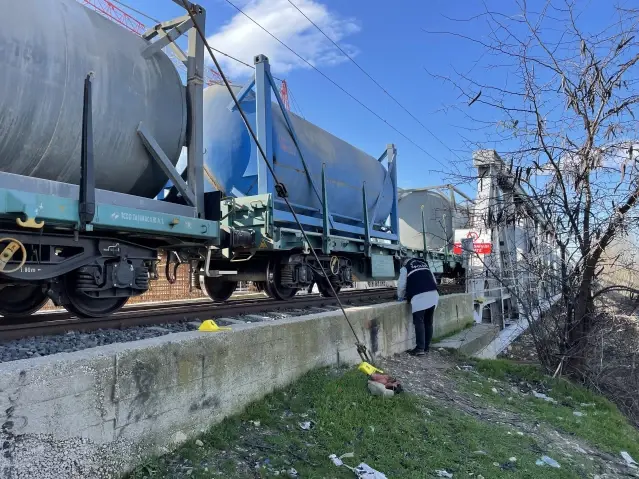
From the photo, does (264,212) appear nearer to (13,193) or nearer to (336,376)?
(336,376)

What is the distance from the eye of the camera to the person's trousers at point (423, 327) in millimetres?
7133

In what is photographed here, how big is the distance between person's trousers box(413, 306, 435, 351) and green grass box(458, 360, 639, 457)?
2.68 feet

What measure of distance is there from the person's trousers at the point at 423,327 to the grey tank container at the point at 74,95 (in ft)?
13.9

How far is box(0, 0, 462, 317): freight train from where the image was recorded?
385 centimetres

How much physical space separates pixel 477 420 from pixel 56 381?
3865 millimetres

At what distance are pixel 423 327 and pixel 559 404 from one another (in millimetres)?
2026

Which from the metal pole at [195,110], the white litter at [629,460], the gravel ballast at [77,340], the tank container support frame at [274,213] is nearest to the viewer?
the gravel ballast at [77,340]

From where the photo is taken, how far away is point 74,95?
4.19 meters

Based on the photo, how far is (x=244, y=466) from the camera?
314 cm

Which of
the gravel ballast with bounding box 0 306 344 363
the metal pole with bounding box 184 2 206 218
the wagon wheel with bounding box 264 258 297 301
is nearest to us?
the gravel ballast with bounding box 0 306 344 363

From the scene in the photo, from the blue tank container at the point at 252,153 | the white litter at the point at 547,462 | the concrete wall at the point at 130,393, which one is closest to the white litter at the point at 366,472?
the concrete wall at the point at 130,393

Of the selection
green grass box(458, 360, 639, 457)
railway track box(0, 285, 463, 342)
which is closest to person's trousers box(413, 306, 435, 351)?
green grass box(458, 360, 639, 457)

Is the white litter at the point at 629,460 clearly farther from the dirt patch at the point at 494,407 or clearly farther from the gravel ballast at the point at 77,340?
the gravel ballast at the point at 77,340

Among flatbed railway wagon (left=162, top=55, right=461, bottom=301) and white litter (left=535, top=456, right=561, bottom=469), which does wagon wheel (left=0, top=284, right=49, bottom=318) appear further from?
white litter (left=535, top=456, right=561, bottom=469)
